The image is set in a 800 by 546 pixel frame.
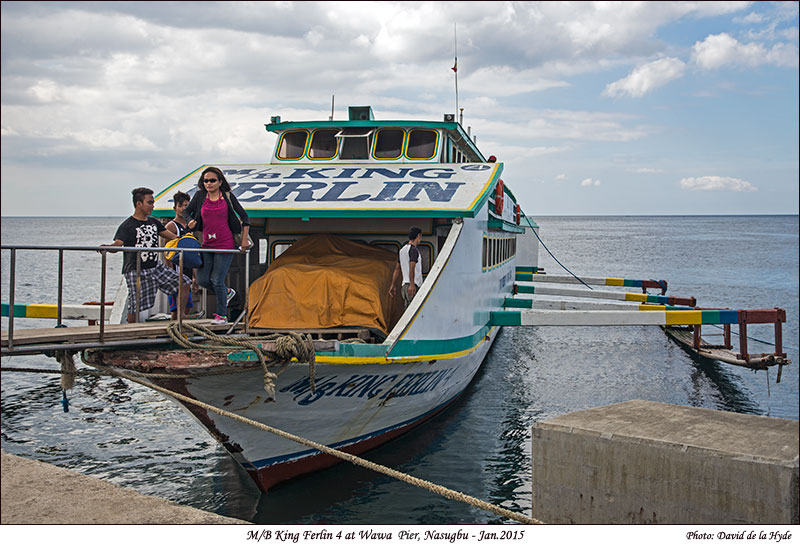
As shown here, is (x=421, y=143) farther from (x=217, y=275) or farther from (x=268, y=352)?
(x=268, y=352)

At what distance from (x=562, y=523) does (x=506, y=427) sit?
738 centimetres

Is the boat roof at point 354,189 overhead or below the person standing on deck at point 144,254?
overhead

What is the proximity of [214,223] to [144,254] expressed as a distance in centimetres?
85

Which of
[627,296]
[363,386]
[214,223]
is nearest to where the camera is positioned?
Answer: [214,223]

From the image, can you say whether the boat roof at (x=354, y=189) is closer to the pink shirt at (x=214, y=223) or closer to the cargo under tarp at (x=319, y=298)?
the cargo under tarp at (x=319, y=298)

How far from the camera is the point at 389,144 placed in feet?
43.0

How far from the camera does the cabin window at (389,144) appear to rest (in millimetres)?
13023

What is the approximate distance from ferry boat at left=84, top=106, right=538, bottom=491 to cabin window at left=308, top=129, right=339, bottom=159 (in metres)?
0.02

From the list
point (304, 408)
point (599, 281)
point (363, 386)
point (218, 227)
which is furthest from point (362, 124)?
point (599, 281)

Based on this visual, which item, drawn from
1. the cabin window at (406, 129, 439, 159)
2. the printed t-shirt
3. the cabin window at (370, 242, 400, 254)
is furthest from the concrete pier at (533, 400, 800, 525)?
the cabin window at (406, 129, 439, 159)

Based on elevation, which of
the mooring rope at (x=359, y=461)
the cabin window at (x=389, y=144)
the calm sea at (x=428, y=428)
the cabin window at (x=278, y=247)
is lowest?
the calm sea at (x=428, y=428)

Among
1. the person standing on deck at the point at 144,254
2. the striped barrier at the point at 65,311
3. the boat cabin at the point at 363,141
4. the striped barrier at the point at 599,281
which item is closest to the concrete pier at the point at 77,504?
the person standing on deck at the point at 144,254

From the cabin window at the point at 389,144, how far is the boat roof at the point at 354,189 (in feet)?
1.79

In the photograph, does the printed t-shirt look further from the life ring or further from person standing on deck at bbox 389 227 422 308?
the life ring
